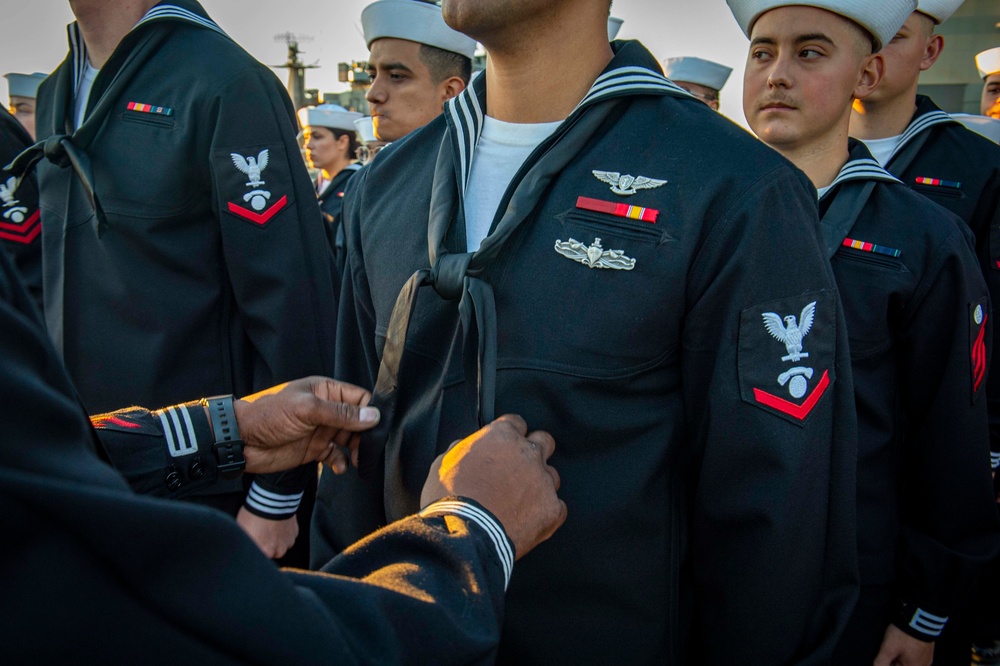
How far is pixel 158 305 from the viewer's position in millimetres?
2508

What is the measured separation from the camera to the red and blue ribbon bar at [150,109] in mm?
2520

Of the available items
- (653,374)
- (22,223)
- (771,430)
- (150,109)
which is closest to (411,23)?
(150,109)

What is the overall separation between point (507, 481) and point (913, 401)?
1520mm

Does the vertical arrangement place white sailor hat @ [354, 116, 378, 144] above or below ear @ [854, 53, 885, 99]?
below

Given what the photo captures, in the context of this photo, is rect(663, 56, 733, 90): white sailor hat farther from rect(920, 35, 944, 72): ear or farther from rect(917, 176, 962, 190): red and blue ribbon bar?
rect(917, 176, 962, 190): red and blue ribbon bar

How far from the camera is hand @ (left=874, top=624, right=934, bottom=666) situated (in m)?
2.21

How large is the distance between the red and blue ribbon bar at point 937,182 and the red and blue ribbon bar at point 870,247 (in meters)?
1.36

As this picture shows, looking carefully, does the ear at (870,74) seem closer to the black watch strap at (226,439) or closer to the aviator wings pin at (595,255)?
the aviator wings pin at (595,255)

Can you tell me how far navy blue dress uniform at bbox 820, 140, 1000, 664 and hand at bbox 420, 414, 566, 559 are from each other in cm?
120

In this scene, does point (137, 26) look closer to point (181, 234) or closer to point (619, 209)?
point (181, 234)

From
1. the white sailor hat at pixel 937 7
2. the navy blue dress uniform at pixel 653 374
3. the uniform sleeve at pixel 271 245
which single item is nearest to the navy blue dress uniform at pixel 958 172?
the white sailor hat at pixel 937 7

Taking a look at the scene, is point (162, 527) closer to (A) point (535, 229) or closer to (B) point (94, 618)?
(B) point (94, 618)

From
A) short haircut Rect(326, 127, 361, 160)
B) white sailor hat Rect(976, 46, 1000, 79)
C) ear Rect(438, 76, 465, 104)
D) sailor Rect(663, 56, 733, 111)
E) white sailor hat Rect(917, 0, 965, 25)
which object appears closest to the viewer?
white sailor hat Rect(917, 0, 965, 25)

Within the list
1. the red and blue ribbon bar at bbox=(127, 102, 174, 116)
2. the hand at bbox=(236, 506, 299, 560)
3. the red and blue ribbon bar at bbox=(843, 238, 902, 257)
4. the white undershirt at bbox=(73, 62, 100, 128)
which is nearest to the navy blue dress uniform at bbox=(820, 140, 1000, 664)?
the red and blue ribbon bar at bbox=(843, 238, 902, 257)
